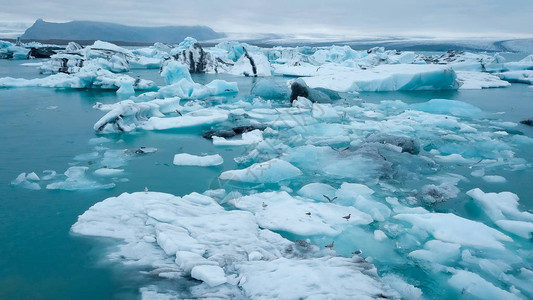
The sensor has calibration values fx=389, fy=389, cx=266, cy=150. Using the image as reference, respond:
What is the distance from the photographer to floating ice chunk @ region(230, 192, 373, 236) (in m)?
2.97

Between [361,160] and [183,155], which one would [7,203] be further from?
[361,160]

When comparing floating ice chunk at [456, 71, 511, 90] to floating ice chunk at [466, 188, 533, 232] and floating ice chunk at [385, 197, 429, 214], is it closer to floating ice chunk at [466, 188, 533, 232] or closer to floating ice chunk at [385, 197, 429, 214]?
floating ice chunk at [466, 188, 533, 232]

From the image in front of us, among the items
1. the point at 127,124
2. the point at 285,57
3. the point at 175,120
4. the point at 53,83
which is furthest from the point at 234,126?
the point at 285,57

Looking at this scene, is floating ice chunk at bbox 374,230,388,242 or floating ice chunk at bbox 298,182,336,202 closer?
floating ice chunk at bbox 374,230,388,242

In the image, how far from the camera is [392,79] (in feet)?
39.9

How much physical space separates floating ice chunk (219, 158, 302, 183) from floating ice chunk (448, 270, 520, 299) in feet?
6.82

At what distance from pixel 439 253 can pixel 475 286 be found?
41 centimetres

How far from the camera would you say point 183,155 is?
4594 mm

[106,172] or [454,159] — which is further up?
[454,159]

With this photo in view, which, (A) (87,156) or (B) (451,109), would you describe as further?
(B) (451,109)

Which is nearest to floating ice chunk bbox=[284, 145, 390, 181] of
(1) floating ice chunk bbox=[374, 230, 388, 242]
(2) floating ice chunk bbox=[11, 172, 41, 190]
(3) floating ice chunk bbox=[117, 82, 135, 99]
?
(1) floating ice chunk bbox=[374, 230, 388, 242]

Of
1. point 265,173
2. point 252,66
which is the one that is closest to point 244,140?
point 265,173

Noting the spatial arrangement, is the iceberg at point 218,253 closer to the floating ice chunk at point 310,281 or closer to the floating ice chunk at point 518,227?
the floating ice chunk at point 310,281

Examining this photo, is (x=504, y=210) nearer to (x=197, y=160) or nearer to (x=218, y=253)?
(x=218, y=253)
